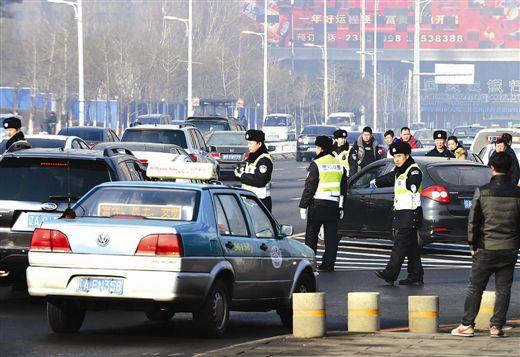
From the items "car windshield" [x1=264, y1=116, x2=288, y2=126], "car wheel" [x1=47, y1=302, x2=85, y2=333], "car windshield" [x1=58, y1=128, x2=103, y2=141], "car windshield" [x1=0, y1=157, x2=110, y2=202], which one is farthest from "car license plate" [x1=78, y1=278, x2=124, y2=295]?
"car windshield" [x1=264, y1=116, x2=288, y2=126]

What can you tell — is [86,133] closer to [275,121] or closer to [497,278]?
[497,278]

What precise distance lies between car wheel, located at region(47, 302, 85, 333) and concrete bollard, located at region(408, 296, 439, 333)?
108 inches

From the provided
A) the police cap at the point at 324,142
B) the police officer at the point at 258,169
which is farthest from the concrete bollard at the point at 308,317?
the police cap at the point at 324,142

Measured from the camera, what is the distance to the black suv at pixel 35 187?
1483cm

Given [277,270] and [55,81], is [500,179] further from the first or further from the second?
[55,81]

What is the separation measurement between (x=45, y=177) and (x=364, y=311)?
375 cm

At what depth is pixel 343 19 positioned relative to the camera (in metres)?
192

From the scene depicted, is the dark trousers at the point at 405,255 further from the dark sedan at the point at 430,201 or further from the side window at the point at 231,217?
the side window at the point at 231,217

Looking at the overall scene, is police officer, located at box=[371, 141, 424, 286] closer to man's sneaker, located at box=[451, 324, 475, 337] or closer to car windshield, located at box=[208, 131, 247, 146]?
man's sneaker, located at box=[451, 324, 475, 337]

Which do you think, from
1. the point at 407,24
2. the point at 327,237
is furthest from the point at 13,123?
the point at 407,24

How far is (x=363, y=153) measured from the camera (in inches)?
1189

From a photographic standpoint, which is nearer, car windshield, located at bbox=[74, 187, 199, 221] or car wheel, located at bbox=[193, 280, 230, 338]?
car wheel, located at bbox=[193, 280, 230, 338]

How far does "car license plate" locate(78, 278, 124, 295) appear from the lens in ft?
39.8

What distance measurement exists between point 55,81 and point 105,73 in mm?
4891
